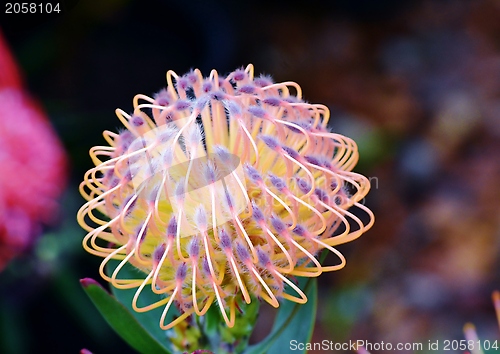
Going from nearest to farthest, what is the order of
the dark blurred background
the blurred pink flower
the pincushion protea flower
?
the pincushion protea flower, the blurred pink flower, the dark blurred background

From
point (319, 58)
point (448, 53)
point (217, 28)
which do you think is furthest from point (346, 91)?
point (217, 28)

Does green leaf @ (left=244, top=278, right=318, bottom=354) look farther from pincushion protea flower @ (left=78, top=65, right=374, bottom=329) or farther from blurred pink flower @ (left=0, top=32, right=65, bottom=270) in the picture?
blurred pink flower @ (left=0, top=32, right=65, bottom=270)

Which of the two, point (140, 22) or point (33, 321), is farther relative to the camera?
point (140, 22)

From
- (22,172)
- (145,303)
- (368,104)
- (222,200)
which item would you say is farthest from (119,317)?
(368,104)

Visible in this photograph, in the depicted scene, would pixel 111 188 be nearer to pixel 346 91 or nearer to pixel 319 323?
pixel 319 323

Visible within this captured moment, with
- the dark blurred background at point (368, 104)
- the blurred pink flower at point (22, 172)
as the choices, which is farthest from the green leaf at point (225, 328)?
the dark blurred background at point (368, 104)

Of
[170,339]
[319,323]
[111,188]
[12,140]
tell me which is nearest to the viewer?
[111,188]

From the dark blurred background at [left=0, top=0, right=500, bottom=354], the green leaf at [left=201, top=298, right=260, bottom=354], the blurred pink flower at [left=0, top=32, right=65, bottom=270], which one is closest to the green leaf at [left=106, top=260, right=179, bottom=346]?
the green leaf at [left=201, top=298, right=260, bottom=354]
